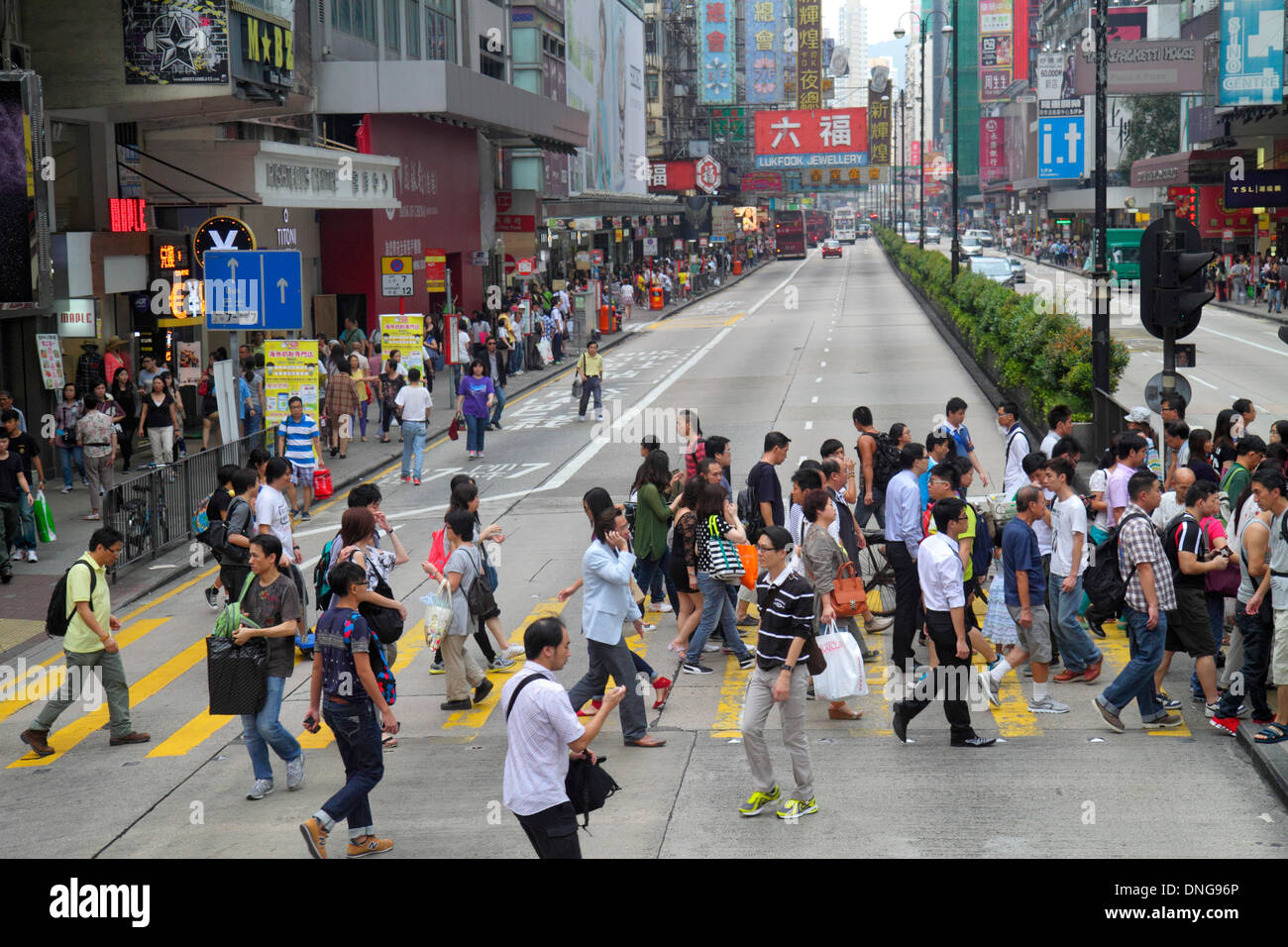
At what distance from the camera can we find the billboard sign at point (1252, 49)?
134ft

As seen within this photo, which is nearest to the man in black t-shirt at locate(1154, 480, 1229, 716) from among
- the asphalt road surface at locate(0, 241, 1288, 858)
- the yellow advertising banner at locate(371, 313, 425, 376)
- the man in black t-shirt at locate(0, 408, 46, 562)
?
the asphalt road surface at locate(0, 241, 1288, 858)

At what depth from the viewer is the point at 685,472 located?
49.9ft

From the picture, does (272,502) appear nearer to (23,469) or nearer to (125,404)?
(23,469)

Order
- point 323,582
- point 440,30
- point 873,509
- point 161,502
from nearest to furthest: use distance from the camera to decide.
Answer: point 323,582 < point 873,509 < point 161,502 < point 440,30

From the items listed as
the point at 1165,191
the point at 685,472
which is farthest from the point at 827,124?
the point at 685,472

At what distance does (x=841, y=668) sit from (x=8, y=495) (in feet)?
35.1

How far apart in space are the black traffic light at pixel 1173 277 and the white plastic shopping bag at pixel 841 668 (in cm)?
712

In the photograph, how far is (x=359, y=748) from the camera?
329 inches

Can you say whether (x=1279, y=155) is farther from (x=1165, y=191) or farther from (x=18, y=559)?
(x=18, y=559)

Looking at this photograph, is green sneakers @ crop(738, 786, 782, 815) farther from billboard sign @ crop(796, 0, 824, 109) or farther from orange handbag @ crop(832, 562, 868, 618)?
billboard sign @ crop(796, 0, 824, 109)

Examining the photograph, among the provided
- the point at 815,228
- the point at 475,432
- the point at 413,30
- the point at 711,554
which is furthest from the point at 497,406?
the point at 815,228

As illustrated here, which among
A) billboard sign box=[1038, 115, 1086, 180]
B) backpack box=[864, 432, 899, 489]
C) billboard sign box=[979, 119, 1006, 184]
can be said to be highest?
billboard sign box=[979, 119, 1006, 184]

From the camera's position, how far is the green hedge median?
21391mm

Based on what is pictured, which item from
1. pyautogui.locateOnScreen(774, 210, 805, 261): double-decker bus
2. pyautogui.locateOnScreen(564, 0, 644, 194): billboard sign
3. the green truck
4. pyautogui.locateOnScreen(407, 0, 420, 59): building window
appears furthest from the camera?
pyautogui.locateOnScreen(774, 210, 805, 261): double-decker bus
